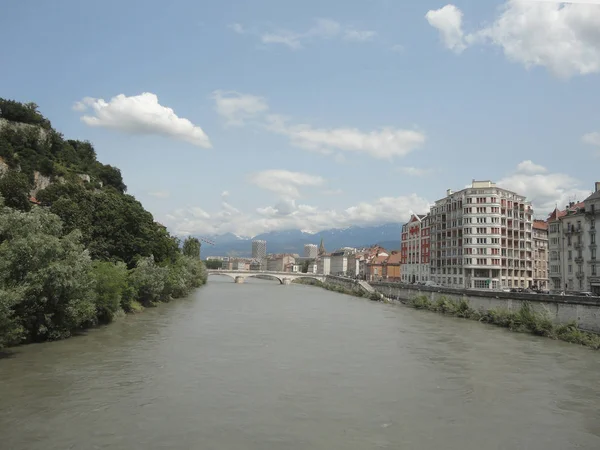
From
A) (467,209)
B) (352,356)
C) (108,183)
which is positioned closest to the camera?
(352,356)

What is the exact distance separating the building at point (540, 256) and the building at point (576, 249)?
31.1m

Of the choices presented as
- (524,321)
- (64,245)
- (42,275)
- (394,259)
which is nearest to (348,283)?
(394,259)

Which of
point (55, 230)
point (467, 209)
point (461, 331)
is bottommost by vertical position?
point (461, 331)

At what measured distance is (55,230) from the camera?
33.0 meters

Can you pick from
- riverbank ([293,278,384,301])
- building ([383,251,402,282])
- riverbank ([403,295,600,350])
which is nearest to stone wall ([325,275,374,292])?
riverbank ([293,278,384,301])

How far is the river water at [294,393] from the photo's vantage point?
1627 cm

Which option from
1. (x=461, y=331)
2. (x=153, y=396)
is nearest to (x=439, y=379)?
(x=153, y=396)

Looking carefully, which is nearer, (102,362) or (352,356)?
(102,362)

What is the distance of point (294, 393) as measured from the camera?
21766mm

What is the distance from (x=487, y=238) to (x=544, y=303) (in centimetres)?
4452

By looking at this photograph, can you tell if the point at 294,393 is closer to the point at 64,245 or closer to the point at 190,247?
the point at 64,245

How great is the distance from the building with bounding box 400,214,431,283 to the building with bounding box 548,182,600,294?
38.2 meters

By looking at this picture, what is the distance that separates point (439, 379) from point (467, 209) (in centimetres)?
6993

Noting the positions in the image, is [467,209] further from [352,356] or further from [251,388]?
[251,388]
